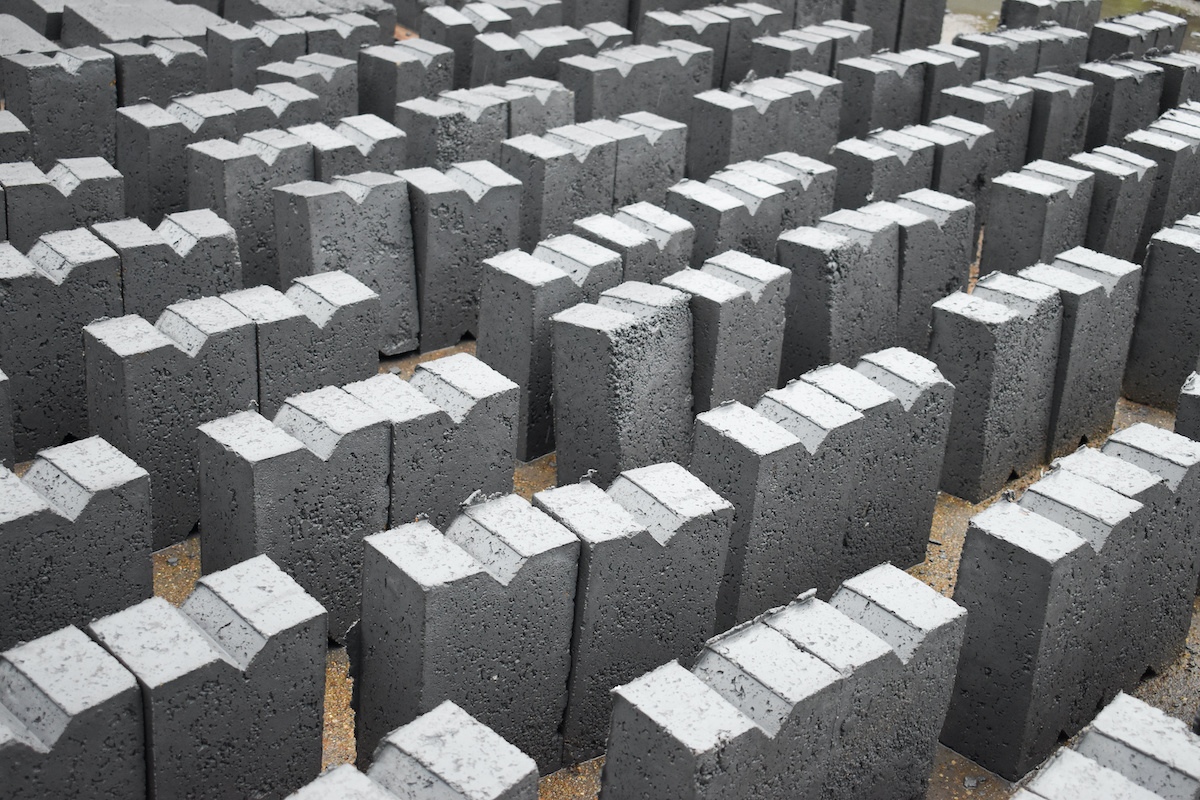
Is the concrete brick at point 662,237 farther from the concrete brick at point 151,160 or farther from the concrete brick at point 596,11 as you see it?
the concrete brick at point 596,11

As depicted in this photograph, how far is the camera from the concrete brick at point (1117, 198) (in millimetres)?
6828

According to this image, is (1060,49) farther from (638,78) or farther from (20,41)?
(20,41)

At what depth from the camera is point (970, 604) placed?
410 cm

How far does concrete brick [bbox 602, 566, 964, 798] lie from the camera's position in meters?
3.26

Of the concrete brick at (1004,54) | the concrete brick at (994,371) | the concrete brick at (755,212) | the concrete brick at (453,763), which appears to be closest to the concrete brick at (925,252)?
the concrete brick at (755,212)

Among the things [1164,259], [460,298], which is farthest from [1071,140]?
[460,298]

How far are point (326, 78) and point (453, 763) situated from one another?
5470 mm

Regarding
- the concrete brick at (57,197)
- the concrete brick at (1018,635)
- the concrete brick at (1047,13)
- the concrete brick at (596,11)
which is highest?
the concrete brick at (1047,13)

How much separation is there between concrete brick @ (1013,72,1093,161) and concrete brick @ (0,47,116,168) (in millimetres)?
5683

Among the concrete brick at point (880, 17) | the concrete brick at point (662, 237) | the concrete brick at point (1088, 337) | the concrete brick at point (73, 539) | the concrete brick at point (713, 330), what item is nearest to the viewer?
the concrete brick at point (73, 539)

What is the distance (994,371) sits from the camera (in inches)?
211

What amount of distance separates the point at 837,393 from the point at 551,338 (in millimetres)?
1300

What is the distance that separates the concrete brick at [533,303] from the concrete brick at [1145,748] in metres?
2.75

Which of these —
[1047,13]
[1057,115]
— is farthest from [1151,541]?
[1047,13]
